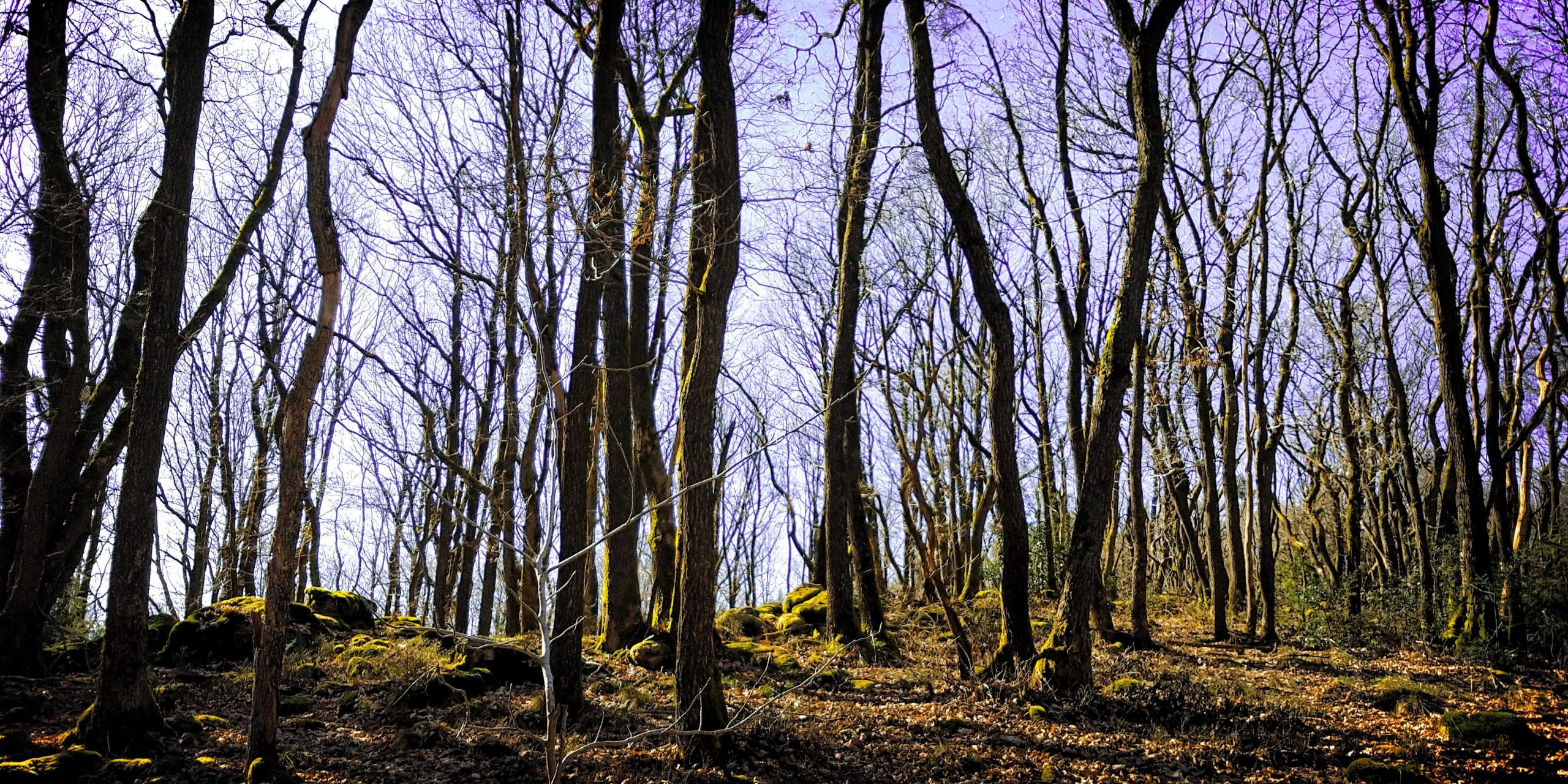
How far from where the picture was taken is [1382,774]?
20.6 ft

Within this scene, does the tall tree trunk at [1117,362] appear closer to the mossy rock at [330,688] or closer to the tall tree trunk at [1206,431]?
the tall tree trunk at [1206,431]

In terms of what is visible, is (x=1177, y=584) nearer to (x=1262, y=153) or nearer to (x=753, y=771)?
(x=1262, y=153)

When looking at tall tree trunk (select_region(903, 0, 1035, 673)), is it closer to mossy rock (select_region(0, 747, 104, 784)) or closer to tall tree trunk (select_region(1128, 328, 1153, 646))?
tall tree trunk (select_region(1128, 328, 1153, 646))

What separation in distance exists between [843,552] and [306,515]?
13.0m

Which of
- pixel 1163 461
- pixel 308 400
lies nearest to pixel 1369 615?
pixel 1163 461

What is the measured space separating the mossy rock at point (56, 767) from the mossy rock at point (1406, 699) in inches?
420

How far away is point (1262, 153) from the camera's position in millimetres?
13000

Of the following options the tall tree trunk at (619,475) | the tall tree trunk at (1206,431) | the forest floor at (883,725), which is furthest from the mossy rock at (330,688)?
the tall tree trunk at (1206,431)

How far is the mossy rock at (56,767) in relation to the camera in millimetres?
5922

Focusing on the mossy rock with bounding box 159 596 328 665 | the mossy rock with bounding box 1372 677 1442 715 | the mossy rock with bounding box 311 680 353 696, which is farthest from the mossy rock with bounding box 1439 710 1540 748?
the mossy rock with bounding box 159 596 328 665

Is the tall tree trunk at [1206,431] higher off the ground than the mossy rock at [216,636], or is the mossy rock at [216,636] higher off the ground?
the tall tree trunk at [1206,431]

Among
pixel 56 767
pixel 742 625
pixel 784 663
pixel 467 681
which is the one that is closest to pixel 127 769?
pixel 56 767

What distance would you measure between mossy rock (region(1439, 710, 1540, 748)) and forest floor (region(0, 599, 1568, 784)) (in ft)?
0.13

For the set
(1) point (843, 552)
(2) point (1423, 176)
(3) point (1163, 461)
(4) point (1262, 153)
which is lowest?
A: (1) point (843, 552)
